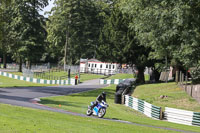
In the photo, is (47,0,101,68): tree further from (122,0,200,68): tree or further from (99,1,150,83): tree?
(122,0,200,68): tree

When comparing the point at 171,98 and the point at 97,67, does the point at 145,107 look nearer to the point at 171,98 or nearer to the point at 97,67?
the point at 171,98

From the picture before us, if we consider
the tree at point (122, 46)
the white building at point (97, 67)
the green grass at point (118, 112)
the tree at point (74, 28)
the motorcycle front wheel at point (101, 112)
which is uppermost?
the tree at point (74, 28)

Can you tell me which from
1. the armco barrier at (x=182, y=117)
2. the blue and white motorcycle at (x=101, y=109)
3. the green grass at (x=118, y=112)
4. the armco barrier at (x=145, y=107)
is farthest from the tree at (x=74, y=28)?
the blue and white motorcycle at (x=101, y=109)

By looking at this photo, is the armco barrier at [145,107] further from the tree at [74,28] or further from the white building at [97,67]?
the tree at [74,28]

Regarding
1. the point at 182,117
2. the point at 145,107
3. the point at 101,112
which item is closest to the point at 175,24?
the point at 145,107

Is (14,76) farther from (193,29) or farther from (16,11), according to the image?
(193,29)

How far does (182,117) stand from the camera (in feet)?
68.3

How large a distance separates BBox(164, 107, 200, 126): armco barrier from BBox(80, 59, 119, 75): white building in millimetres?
47826

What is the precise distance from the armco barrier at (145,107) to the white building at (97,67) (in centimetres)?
4139

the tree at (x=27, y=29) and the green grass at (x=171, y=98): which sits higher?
the tree at (x=27, y=29)

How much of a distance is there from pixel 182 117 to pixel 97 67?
5372 centimetres

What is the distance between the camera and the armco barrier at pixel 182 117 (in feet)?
65.9

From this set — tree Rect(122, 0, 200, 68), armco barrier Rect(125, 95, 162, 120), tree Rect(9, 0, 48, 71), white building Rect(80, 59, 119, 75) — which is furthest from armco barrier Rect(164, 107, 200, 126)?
tree Rect(9, 0, 48, 71)

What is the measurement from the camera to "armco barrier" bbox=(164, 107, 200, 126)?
20.1 m
